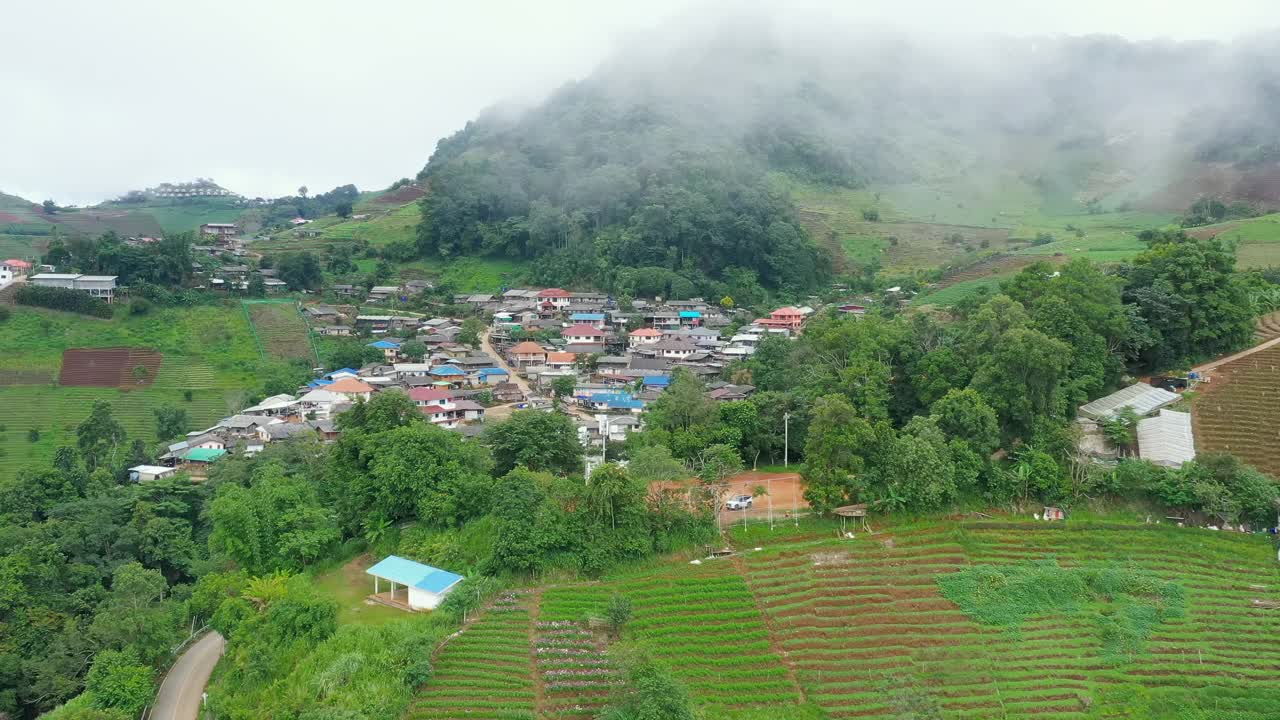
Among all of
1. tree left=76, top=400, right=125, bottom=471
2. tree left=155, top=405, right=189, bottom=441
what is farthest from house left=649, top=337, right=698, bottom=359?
tree left=76, top=400, right=125, bottom=471

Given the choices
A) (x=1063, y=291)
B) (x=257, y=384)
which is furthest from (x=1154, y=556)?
(x=257, y=384)

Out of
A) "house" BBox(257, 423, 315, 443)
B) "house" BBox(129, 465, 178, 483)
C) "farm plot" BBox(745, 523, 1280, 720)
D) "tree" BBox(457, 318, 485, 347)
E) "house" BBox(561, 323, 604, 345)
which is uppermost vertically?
"tree" BBox(457, 318, 485, 347)

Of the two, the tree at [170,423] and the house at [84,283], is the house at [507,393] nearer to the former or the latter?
the tree at [170,423]

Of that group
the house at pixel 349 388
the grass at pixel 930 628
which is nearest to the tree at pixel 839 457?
the grass at pixel 930 628

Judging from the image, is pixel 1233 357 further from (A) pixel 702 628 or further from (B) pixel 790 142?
(B) pixel 790 142

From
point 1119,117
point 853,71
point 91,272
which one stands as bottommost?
point 91,272

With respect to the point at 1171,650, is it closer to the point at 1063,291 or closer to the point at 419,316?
the point at 1063,291

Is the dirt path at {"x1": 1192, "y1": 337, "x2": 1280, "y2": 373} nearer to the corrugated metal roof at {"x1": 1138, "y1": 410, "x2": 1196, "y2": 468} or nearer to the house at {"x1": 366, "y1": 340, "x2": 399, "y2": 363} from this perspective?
the corrugated metal roof at {"x1": 1138, "y1": 410, "x2": 1196, "y2": 468}
